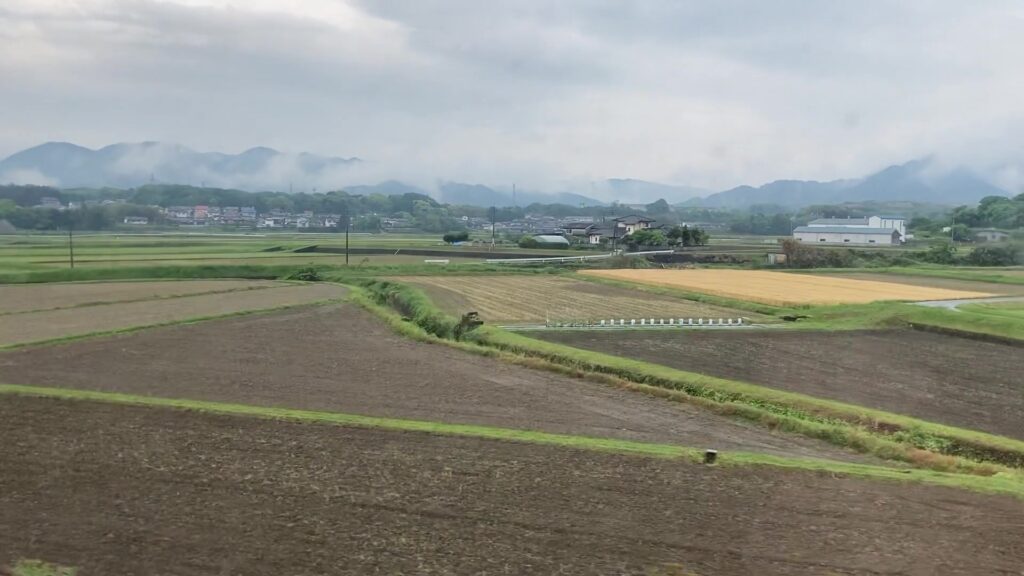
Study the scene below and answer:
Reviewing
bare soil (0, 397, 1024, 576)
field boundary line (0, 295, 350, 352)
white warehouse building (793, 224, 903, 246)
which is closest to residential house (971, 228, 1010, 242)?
white warehouse building (793, 224, 903, 246)

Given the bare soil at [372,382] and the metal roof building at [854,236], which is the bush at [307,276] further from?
the metal roof building at [854,236]

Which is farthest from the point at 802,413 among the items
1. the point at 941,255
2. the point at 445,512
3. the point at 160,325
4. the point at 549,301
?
the point at 941,255

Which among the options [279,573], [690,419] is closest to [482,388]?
[690,419]

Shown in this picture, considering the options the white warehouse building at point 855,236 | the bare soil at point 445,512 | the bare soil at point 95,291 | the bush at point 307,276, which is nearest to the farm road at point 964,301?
the bare soil at point 445,512

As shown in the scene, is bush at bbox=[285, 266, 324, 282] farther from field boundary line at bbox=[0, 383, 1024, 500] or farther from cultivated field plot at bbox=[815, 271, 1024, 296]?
cultivated field plot at bbox=[815, 271, 1024, 296]

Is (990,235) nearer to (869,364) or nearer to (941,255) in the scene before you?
(941,255)
